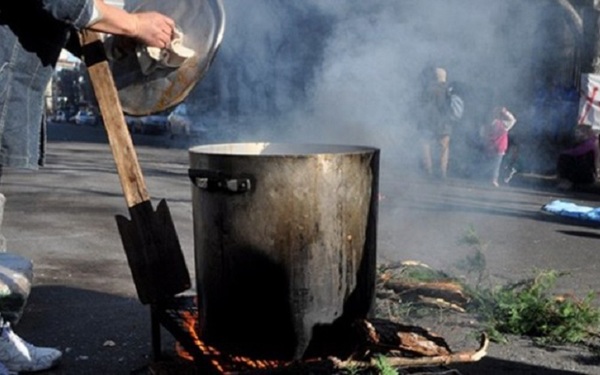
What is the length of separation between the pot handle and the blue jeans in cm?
64

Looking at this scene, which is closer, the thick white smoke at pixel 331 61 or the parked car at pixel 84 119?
the thick white smoke at pixel 331 61

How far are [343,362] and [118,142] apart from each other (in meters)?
1.31

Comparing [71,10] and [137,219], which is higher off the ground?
[71,10]

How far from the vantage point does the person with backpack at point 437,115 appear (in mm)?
10305

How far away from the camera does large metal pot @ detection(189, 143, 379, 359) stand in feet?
9.29

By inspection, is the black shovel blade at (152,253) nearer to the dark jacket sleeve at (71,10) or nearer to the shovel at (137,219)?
the shovel at (137,219)

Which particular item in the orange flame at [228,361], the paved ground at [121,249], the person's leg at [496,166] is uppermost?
the person's leg at [496,166]

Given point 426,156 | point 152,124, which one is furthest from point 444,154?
point 152,124

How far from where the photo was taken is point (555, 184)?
42.8 feet

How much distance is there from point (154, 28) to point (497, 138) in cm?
1064

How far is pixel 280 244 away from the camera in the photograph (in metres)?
2.84

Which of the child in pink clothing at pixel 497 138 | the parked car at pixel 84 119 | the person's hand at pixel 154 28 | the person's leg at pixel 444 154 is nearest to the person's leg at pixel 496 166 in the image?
the child in pink clothing at pixel 497 138

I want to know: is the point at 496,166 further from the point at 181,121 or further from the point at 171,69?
the point at 181,121

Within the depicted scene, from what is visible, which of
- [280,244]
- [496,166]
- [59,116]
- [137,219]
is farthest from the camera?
[59,116]
